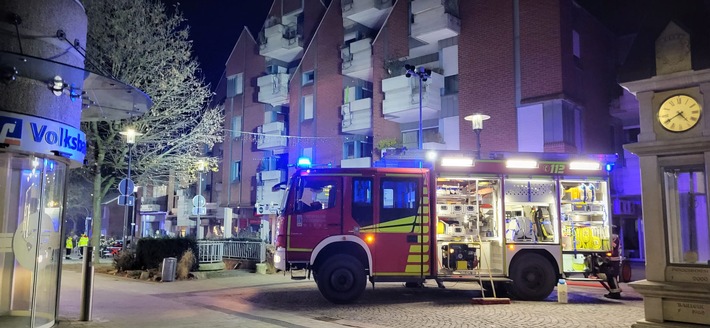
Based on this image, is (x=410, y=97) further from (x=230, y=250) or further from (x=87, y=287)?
(x=87, y=287)

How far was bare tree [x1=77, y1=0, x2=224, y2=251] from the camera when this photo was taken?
2067cm

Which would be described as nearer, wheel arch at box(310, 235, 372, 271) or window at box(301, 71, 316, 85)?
wheel arch at box(310, 235, 372, 271)

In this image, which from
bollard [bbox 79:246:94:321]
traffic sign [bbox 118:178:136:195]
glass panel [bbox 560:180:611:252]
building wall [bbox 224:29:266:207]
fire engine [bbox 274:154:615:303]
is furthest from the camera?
building wall [bbox 224:29:266:207]

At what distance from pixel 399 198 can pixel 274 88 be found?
28.2m

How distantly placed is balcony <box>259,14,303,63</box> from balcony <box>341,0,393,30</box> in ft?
22.5

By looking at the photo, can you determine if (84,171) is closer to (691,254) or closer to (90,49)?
(90,49)

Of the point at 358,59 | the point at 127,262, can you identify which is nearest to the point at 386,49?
the point at 358,59

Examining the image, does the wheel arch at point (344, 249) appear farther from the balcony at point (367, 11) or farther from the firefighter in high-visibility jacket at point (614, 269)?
the balcony at point (367, 11)

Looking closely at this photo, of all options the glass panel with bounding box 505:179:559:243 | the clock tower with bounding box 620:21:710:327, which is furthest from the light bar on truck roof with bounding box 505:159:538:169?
the clock tower with bounding box 620:21:710:327

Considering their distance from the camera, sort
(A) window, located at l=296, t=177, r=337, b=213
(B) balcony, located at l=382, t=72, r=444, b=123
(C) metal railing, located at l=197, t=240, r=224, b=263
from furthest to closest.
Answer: (B) balcony, located at l=382, t=72, r=444, b=123, (C) metal railing, located at l=197, t=240, r=224, b=263, (A) window, located at l=296, t=177, r=337, b=213

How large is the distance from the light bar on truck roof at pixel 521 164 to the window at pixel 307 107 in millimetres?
25094

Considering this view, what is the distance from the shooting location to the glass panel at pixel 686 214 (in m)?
7.10

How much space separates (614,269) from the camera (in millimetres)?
13172

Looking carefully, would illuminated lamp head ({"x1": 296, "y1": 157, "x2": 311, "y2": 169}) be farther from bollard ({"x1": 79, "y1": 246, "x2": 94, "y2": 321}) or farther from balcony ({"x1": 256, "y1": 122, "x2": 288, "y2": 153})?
balcony ({"x1": 256, "y1": 122, "x2": 288, "y2": 153})
